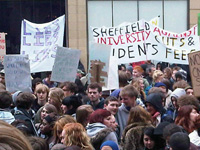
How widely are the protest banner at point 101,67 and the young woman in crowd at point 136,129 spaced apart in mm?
3230

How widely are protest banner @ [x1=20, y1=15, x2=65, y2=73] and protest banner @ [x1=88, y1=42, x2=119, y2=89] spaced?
2.00m

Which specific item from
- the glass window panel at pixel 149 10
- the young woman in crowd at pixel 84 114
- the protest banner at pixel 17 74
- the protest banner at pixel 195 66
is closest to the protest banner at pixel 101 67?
the protest banner at pixel 17 74

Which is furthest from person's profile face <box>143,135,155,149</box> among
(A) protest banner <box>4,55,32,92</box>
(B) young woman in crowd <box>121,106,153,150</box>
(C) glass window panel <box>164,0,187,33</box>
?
(C) glass window panel <box>164,0,187,33</box>

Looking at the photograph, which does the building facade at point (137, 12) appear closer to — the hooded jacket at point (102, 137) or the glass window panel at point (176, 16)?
the glass window panel at point (176, 16)

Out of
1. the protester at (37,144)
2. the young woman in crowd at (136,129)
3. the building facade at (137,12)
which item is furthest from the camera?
the building facade at (137,12)

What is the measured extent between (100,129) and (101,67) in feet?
14.2

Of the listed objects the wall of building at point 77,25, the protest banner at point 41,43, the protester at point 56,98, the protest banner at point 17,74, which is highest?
the wall of building at point 77,25

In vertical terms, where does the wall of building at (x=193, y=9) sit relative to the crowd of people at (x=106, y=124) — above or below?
above

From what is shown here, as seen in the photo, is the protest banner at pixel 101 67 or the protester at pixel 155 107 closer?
the protester at pixel 155 107

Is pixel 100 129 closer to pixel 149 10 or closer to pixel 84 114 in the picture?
pixel 84 114

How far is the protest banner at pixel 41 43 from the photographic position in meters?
10.9

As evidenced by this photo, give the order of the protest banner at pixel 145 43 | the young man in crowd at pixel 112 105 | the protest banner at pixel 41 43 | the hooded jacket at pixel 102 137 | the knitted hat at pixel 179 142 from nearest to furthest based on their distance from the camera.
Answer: the knitted hat at pixel 179 142
the hooded jacket at pixel 102 137
the young man in crowd at pixel 112 105
the protest banner at pixel 145 43
the protest banner at pixel 41 43

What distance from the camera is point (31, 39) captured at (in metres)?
11.3

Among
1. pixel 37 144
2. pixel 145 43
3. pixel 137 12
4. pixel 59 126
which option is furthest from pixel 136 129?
pixel 137 12
